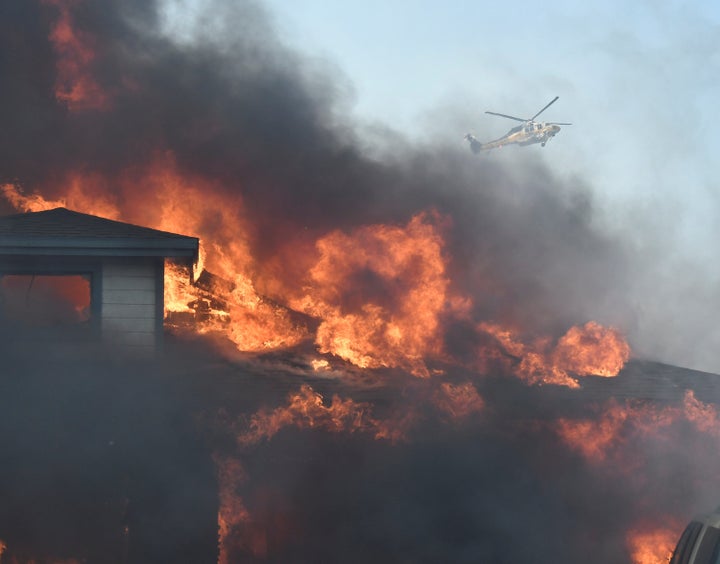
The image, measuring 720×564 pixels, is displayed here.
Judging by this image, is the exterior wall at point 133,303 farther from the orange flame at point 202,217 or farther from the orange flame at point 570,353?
the orange flame at point 570,353

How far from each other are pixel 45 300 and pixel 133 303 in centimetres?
190

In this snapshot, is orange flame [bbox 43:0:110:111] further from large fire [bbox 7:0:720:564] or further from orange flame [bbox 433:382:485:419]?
orange flame [bbox 433:382:485:419]

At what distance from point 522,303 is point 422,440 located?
8.09 metres

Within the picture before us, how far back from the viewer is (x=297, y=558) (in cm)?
1163

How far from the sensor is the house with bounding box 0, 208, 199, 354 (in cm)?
1179

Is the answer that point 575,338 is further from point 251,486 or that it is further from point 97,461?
point 97,461

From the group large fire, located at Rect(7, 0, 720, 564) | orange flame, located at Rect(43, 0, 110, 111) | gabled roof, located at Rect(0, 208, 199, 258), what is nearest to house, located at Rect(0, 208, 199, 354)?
gabled roof, located at Rect(0, 208, 199, 258)

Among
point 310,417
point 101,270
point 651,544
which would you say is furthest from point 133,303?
point 651,544

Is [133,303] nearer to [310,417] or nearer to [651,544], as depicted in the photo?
[310,417]

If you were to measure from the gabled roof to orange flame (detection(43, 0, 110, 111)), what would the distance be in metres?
6.91

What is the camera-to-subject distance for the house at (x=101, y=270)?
1179 cm

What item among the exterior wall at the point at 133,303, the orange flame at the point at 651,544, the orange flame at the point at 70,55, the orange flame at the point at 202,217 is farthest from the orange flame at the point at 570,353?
the orange flame at the point at 70,55

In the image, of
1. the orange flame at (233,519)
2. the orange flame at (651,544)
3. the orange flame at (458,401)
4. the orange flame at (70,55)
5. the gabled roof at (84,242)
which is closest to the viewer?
the orange flame at (233,519)

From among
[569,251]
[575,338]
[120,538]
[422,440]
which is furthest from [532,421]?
[569,251]
